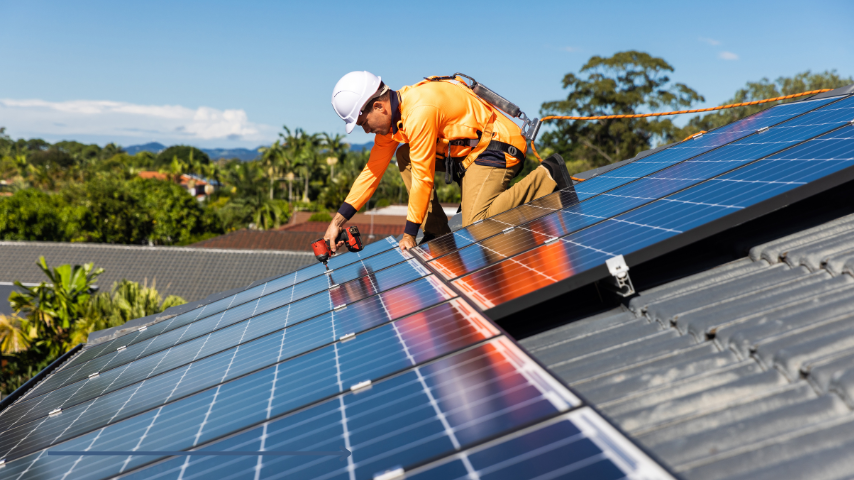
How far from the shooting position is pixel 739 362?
2.79 metres

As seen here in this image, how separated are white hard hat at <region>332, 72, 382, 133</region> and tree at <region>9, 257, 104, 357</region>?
1832 cm

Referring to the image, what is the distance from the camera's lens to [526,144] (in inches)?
261

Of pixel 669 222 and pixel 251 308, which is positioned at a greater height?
pixel 669 222

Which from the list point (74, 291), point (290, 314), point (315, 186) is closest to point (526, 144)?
point (290, 314)

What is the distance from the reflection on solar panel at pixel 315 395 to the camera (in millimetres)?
2238

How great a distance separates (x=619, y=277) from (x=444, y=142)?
Result: 10.6ft

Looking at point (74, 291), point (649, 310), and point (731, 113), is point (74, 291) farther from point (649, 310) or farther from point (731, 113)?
point (731, 113)

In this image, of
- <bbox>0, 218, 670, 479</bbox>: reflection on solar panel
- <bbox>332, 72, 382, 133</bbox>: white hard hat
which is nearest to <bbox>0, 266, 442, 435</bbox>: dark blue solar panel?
<bbox>0, 218, 670, 479</bbox>: reflection on solar panel

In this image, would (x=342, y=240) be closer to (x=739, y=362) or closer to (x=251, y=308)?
(x=251, y=308)

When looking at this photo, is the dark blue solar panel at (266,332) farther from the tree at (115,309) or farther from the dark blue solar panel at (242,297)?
the tree at (115,309)

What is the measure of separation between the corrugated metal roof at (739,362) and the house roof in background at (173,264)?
100 ft

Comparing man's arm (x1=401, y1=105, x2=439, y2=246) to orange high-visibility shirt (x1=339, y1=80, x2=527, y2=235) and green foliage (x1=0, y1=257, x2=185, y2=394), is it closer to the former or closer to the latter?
orange high-visibility shirt (x1=339, y1=80, x2=527, y2=235)

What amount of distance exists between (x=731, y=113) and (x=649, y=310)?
2728 inches

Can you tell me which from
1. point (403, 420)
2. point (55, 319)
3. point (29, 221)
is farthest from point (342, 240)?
point (29, 221)
